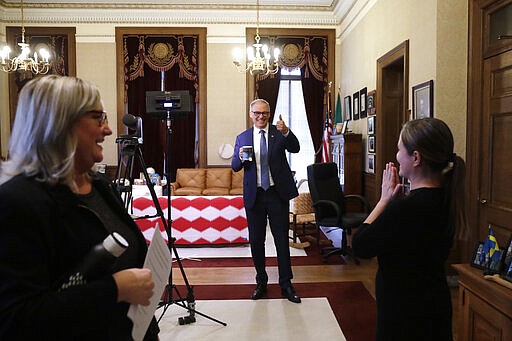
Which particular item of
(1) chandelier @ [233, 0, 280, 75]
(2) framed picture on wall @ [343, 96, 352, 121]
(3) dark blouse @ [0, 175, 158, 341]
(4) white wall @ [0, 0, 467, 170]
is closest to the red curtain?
(4) white wall @ [0, 0, 467, 170]

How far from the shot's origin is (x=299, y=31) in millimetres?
7742

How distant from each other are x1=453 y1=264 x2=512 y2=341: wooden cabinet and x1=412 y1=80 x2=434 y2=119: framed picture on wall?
2.08 m

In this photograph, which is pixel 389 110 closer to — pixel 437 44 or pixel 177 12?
pixel 437 44

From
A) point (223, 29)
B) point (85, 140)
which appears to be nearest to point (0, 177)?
point (85, 140)

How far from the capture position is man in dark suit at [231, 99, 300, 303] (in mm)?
3432

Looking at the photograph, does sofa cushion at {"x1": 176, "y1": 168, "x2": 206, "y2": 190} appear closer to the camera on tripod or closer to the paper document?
the camera on tripod

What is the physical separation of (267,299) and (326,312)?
50 centimetres

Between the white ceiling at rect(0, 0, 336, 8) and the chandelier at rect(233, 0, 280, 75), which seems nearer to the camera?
the chandelier at rect(233, 0, 280, 75)

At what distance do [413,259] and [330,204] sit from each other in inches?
128

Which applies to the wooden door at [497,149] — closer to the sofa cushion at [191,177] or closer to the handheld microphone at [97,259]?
the handheld microphone at [97,259]

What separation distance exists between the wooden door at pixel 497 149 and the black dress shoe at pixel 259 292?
1737mm

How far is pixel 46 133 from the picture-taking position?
93cm

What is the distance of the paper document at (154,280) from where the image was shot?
1109 millimetres

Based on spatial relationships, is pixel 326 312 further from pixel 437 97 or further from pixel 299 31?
pixel 299 31
